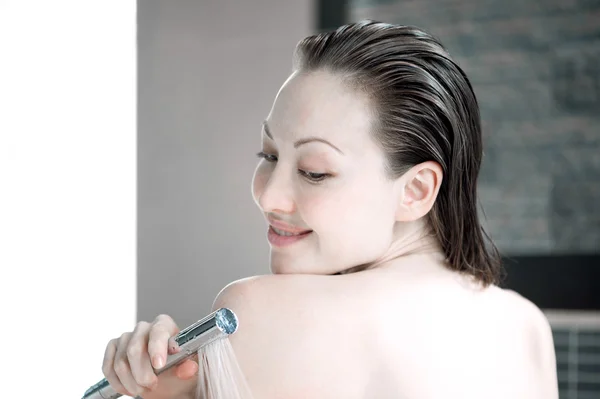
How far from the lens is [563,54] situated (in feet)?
7.73

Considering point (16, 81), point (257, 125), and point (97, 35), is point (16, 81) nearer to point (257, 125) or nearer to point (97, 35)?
point (97, 35)

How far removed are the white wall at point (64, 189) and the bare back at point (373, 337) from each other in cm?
29

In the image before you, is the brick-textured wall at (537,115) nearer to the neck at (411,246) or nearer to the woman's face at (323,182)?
the neck at (411,246)

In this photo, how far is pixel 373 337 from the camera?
777 millimetres

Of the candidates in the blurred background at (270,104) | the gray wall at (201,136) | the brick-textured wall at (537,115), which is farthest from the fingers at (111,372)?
the brick-textured wall at (537,115)

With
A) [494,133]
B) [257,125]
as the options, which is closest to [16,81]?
[257,125]

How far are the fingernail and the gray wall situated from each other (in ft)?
5.10

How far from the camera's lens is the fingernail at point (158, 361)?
677mm

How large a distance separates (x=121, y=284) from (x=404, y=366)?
24.7 inches

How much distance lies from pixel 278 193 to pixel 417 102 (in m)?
0.18

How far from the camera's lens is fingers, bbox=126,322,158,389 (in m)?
0.70

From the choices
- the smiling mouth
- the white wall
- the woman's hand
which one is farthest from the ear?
the white wall

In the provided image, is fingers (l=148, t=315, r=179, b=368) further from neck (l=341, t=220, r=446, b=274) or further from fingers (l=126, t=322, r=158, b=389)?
neck (l=341, t=220, r=446, b=274)

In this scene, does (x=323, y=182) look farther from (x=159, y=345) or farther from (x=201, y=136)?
(x=201, y=136)
